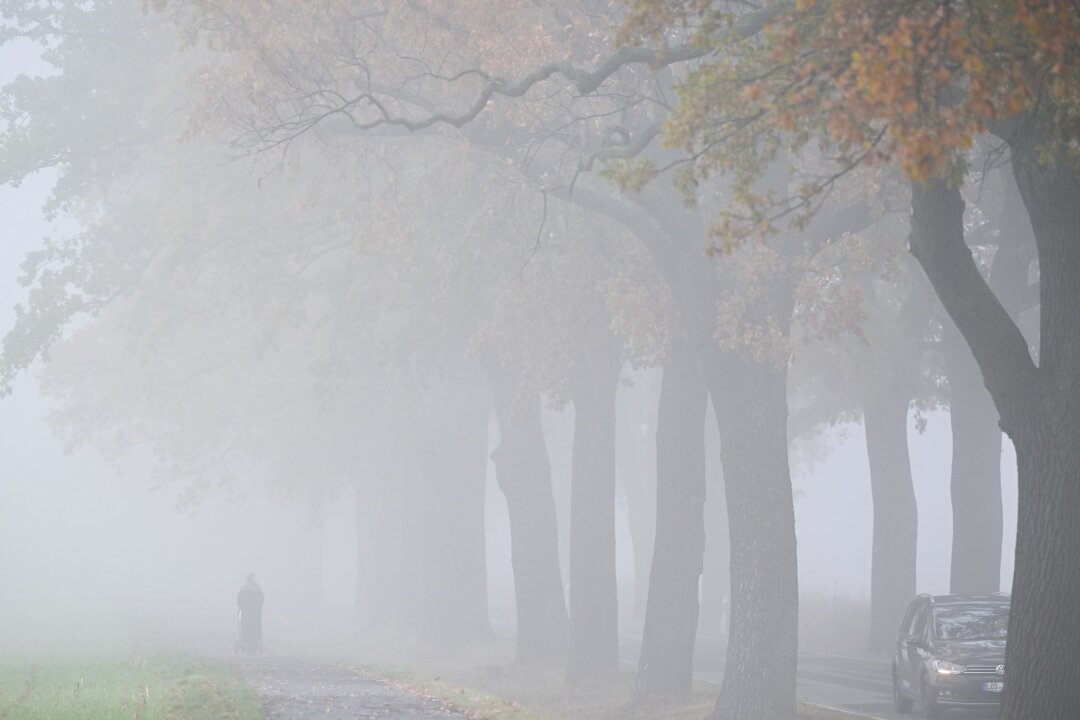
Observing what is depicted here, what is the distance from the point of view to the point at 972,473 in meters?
28.8

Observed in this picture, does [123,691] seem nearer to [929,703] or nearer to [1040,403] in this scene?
[1040,403]

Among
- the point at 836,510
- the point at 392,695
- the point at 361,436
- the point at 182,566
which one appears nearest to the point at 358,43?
the point at 392,695

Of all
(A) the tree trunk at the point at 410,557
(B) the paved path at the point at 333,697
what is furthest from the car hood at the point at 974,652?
(A) the tree trunk at the point at 410,557

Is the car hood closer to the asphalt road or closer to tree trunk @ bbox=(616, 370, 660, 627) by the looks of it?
the asphalt road

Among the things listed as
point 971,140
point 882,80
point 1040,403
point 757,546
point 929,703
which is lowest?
point 929,703

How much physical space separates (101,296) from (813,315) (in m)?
17.3

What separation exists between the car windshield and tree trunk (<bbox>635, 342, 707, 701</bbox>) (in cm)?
360

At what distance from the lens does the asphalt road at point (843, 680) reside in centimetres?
2056

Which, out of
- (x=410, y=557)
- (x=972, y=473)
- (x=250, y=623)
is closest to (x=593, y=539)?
(x=972, y=473)

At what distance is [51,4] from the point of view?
29781 millimetres

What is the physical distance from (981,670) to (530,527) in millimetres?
12355

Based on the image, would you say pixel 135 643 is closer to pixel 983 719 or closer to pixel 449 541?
pixel 449 541

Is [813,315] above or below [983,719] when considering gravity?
above

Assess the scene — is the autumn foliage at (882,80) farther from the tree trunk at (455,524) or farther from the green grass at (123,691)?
the tree trunk at (455,524)
